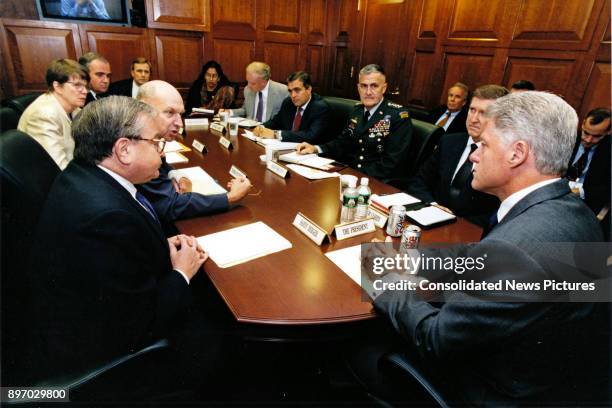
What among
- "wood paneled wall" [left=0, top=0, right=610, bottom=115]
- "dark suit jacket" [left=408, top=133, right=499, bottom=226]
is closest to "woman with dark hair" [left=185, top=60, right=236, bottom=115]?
"wood paneled wall" [left=0, top=0, right=610, bottom=115]

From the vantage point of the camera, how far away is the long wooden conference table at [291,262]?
1007 millimetres

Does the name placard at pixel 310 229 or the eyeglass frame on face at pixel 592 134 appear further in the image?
the eyeglass frame on face at pixel 592 134

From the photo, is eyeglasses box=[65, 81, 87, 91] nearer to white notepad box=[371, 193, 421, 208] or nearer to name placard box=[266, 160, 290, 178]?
name placard box=[266, 160, 290, 178]

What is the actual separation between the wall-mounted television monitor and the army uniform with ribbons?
130 inches

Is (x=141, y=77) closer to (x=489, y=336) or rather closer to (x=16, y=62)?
(x=16, y=62)

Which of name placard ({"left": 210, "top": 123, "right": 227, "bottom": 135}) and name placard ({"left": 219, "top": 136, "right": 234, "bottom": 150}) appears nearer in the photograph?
name placard ({"left": 219, "top": 136, "right": 234, "bottom": 150})

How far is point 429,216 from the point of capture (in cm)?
161

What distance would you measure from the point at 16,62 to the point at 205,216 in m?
3.87

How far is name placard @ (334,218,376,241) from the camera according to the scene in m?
1.38

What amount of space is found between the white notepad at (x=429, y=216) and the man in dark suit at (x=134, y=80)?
378 cm

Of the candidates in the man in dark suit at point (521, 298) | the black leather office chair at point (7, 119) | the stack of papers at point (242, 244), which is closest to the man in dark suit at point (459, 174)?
the man in dark suit at point (521, 298)

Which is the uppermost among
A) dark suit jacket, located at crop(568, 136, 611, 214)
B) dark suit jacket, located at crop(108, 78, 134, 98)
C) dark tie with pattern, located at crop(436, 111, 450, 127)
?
dark suit jacket, located at crop(108, 78, 134, 98)

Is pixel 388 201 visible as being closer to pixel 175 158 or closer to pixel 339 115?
pixel 175 158

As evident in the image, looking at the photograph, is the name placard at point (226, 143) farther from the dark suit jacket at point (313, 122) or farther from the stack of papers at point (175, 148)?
the dark suit jacket at point (313, 122)
